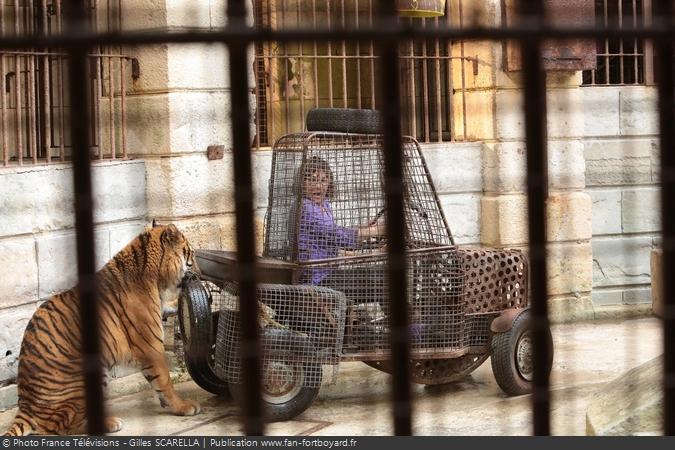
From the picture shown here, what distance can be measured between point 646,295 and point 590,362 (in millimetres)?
1694

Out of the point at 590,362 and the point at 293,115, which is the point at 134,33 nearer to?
the point at 590,362

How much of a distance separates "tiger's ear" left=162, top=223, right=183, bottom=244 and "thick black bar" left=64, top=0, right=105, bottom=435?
17.3 ft

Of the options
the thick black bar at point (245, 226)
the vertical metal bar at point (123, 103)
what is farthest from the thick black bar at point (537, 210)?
the vertical metal bar at point (123, 103)

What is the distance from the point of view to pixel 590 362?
784 cm

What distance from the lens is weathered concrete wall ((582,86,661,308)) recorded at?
31.9 ft

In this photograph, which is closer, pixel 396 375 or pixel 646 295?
pixel 396 375

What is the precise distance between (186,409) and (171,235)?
1.03m

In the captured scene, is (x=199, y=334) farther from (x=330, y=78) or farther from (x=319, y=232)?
(x=330, y=78)

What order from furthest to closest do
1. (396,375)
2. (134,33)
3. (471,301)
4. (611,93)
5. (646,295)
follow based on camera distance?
(611,93), (646,295), (471,301), (396,375), (134,33)

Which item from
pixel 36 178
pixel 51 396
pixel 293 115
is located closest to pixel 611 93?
pixel 293 115

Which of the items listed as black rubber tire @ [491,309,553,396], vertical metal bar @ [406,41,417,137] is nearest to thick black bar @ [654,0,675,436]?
black rubber tire @ [491,309,553,396]

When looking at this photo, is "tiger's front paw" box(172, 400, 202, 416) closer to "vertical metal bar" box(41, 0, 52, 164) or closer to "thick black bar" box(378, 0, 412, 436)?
"vertical metal bar" box(41, 0, 52, 164)

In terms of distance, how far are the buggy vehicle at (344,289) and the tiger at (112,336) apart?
0.19 m

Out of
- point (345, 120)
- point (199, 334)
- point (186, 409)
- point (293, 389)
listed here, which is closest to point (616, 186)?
point (345, 120)
